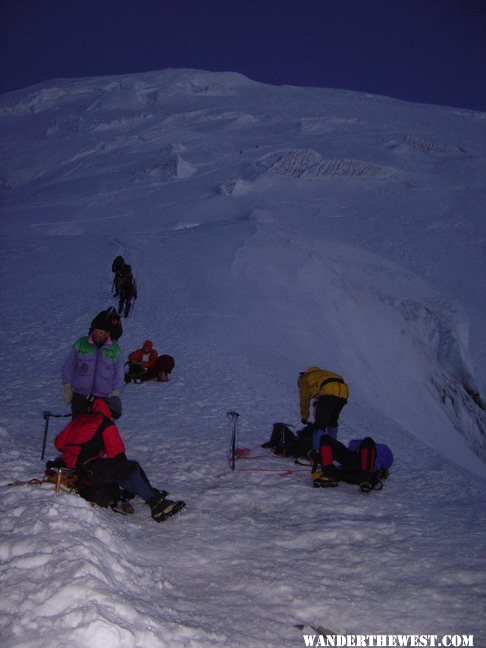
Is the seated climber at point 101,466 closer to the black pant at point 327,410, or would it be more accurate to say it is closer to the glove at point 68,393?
the glove at point 68,393

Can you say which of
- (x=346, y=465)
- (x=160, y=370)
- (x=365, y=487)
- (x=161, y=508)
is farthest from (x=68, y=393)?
(x=160, y=370)

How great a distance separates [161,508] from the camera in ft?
15.2

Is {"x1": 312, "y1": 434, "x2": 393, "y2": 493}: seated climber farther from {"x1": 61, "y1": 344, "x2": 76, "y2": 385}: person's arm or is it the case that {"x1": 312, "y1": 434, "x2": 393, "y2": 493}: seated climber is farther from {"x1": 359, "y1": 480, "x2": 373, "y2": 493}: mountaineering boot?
{"x1": 61, "y1": 344, "x2": 76, "y2": 385}: person's arm

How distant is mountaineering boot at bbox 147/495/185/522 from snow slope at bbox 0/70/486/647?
4.5 inches

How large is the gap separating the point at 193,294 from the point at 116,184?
23075mm

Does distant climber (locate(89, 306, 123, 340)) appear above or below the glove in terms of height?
above

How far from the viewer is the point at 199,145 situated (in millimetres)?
44531

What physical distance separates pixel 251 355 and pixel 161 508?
8.02 metres

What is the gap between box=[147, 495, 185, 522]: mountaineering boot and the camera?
461cm

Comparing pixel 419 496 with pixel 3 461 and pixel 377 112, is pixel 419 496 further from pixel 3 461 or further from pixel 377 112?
pixel 377 112

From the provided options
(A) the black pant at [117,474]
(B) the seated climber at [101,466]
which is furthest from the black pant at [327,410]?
(A) the black pant at [117,474]

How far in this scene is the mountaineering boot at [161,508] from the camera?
182 inches

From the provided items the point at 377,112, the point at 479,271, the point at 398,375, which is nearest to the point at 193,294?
the point at 398,375

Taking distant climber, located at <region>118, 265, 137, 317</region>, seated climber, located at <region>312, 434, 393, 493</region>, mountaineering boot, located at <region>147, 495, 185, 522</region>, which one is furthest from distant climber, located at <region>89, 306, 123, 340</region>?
distant climber, located at <region>118, 265, 137, 317</region>
